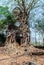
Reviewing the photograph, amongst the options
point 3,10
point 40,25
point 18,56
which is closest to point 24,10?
point 3,10

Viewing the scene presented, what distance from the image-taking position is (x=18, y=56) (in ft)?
24.7

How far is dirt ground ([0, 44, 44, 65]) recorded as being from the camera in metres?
6.87

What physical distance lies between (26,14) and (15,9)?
0.93 m

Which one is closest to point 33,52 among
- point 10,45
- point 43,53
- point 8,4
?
point 43,53

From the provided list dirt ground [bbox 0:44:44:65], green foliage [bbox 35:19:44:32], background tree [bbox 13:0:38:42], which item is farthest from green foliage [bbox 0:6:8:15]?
green foliage [bbox 35:19:44:32]

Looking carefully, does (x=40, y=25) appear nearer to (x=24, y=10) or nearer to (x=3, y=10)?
(x=3, y=10)

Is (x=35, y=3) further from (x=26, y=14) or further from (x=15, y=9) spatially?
(x=15, y=9)

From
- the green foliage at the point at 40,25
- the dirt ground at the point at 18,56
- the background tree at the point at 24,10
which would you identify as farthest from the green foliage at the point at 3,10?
the green foliage at the point at 40,25

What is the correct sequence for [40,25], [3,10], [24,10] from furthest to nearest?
[40,25]
[3,10]
[24,10]

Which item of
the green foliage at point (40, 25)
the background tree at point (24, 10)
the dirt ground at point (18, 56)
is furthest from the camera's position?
the green foliage at point (40, 25)

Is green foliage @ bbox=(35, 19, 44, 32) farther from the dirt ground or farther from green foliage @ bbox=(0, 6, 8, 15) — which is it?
the dirt ground

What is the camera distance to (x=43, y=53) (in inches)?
324

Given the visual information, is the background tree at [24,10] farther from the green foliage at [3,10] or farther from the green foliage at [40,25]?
the green foliage at [40,25]

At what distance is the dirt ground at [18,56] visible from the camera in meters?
6.87
